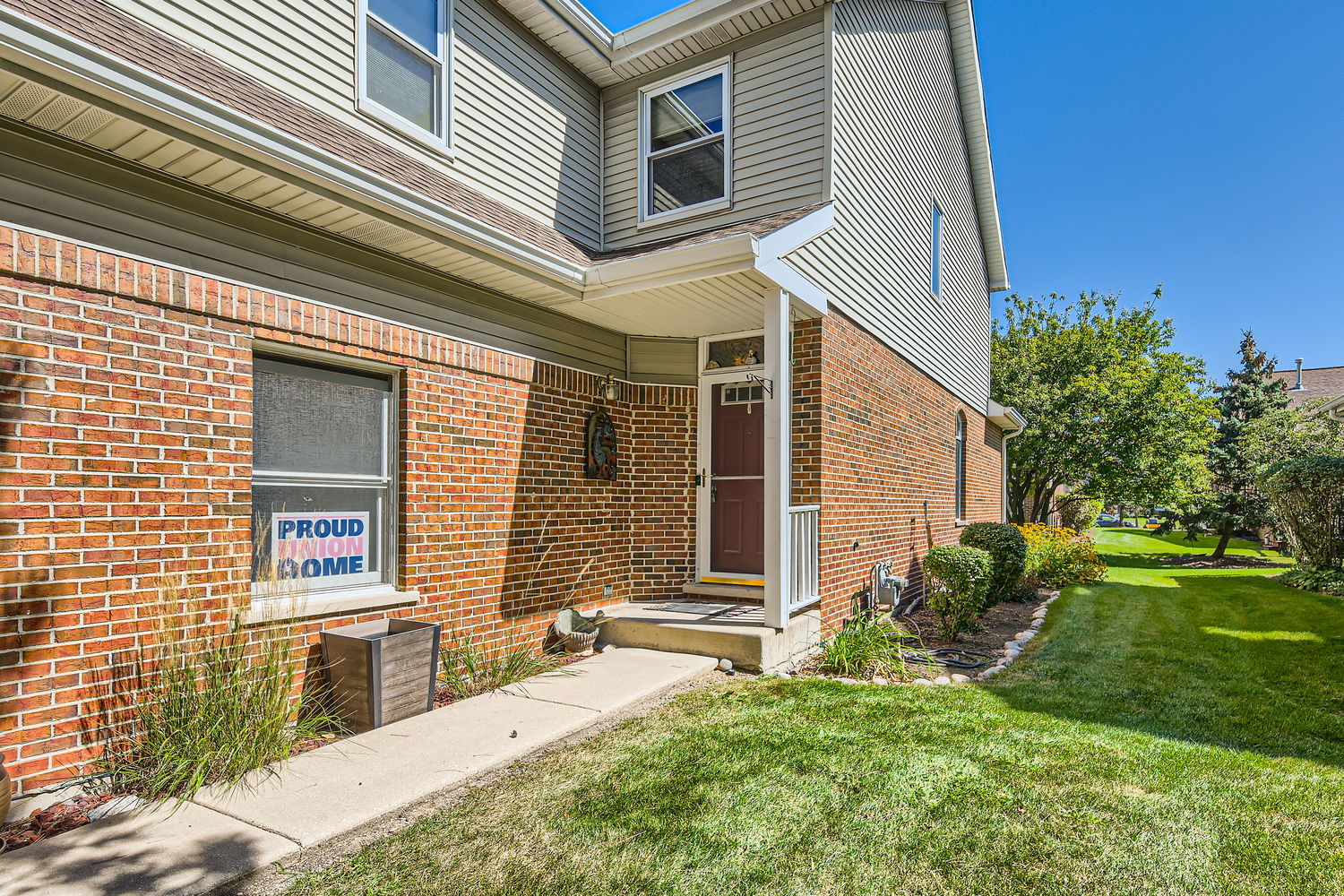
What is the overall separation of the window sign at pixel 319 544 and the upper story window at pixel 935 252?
892 centimetres

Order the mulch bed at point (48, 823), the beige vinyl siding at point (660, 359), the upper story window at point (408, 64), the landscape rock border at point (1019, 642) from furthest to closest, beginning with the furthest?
the beige vinyl siding at point (660, 359), the landscape rock border at point (1019, 642), the upper story window at point (408, 64), the mulch bed at point (48, 823)

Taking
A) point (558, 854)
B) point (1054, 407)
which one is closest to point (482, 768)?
point (558, 854)

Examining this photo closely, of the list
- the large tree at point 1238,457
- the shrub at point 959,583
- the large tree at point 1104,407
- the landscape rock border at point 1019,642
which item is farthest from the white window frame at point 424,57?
the large tree at point 1238,457

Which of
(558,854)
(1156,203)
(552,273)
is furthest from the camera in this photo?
(1156,203)

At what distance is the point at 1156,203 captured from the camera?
86.9 ft

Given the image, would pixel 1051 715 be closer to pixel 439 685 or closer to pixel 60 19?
pixel 439 685

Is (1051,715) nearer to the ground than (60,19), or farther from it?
nearer to the ground

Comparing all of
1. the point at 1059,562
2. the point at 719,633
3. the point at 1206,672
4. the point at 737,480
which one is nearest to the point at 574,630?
the point at 719,633

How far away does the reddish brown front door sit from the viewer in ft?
23.7

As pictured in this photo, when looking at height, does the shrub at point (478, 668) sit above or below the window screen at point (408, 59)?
below

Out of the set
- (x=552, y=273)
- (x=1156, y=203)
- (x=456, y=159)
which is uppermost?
(x=1156, y=203)

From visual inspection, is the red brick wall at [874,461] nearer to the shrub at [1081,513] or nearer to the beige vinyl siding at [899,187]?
the beige vinyl siding at [899,187]

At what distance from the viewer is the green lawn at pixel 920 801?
2.70 metres

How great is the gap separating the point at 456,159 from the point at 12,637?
465 cm
